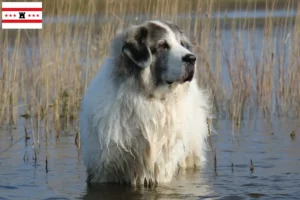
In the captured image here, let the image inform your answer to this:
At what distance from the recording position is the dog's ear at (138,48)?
15.6 ft

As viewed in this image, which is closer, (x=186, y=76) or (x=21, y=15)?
(x=186, y=76)

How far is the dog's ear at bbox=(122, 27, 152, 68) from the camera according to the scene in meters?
4.77

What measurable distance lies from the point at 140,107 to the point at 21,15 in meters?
4.31

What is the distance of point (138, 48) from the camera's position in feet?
15.9

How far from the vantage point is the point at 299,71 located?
7.83m

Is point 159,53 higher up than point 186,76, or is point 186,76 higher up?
point 159,53

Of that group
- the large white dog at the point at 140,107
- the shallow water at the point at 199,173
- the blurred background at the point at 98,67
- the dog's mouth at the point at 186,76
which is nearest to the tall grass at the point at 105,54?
the blurred background at the point at 98,67

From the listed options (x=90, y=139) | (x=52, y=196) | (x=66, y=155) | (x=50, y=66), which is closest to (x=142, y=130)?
(x=90, y=139)

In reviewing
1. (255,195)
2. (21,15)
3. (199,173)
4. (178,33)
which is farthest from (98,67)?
(255,195)

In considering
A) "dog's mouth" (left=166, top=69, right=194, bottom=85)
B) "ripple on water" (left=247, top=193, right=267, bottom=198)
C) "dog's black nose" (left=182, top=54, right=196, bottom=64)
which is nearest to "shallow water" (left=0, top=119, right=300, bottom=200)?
"ripple on water" (left=247, top=193, right=267, bottom=198)

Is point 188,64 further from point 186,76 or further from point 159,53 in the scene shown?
point 159,53

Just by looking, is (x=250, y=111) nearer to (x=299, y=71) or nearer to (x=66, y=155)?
(x=299, y=71)

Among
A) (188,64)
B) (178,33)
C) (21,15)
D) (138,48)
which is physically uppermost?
(21,15)

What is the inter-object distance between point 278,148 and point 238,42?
80.5 inches
